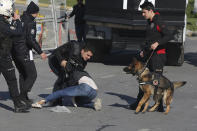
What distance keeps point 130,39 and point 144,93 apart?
20.3 feet

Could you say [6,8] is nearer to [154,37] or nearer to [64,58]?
[64,58]

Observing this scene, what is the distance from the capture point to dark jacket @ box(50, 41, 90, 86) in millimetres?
8867

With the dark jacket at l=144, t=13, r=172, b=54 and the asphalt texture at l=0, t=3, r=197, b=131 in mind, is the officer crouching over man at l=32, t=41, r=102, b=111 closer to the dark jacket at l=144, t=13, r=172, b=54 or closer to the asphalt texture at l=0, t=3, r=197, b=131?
the asphalt texture at l=0, t=3, r=197, b=131

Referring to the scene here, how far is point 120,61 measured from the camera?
52.0 ft

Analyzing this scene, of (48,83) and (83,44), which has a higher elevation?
(83,44)

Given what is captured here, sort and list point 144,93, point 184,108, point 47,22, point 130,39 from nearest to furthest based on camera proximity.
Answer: point 144,93 < point 184,108 < point 130,39 < point 47,22

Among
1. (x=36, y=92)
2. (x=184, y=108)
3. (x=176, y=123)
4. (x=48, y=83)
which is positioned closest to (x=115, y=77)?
(x=48, y=83)

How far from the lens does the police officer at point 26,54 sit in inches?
349

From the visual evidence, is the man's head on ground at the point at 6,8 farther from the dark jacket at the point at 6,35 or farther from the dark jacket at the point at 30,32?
the dark jacket at the point at 30,32

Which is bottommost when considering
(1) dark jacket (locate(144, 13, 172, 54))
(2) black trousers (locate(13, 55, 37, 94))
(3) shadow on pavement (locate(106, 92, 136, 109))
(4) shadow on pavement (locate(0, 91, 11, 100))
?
(3) shadow on pavement (locate(106, 92, 136, 109))

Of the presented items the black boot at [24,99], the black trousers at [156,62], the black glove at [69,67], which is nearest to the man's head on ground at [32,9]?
the black glove at [69,67]

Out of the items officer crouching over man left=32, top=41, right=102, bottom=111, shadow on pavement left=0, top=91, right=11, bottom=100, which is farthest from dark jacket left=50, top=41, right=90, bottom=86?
shadow on pavement left=0, top=91, right=11, bottom=100

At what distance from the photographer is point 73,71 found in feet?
29.6

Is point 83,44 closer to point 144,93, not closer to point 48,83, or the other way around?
point 144,93
